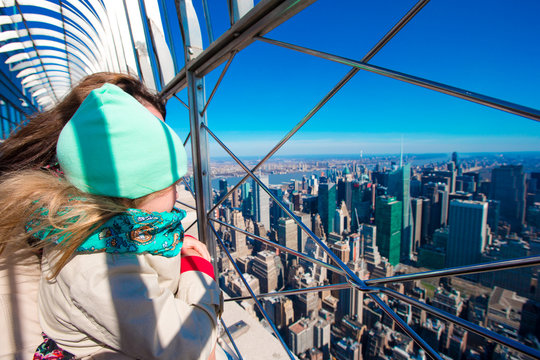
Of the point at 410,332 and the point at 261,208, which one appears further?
the point at 261,208

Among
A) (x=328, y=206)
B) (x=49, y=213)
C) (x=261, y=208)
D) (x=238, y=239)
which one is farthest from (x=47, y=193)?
(x=238, y=239)

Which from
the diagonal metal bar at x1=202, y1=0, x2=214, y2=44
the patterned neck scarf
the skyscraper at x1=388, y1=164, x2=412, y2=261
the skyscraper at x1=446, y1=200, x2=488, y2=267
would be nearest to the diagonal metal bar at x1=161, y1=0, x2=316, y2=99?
the diagonal metal bar at x1=202, y1=0, x2=214, y2=44

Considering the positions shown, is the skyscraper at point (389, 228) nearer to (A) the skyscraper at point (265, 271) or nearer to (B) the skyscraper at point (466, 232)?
(B) the skyscraper at point (466, 232)

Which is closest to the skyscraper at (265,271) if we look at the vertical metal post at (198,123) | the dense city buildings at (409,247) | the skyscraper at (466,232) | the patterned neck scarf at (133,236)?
the dense city buildings at (409,247)

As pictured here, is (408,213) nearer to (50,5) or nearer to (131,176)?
(131,176)

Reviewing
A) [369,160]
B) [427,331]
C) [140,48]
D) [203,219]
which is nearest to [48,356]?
[203,219]

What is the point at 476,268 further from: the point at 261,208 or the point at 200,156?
the point at 261,208
